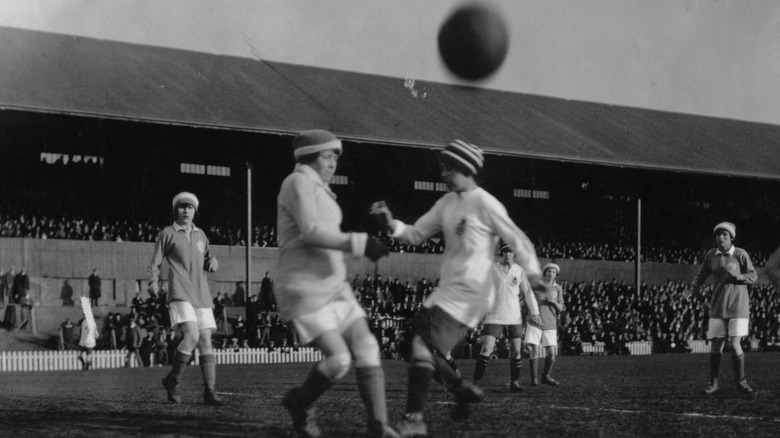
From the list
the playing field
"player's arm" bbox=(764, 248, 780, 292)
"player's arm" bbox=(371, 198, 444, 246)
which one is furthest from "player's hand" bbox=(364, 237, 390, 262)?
"player's arm" bbox=(764, 248, 780, 292)

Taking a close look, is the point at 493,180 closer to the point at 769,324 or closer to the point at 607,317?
the point at 607,317

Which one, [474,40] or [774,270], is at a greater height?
[474,40]

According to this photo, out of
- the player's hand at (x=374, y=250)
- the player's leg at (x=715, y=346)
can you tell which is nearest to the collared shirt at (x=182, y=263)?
the player's hand at (x=374, y=250)

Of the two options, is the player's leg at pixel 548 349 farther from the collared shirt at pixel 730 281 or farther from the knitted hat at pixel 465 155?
the knitted hat at pixel 465 155

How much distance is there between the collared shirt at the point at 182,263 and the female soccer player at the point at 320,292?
4.22 metres

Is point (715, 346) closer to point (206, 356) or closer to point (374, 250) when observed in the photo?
point (206, 356)

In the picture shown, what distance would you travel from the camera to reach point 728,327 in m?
12.0

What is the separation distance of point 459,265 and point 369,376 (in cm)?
120

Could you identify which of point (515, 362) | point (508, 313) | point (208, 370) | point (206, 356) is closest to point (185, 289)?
point (206, 356)

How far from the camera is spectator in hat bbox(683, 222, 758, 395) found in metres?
11.9

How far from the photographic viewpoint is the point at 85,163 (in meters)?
35.7

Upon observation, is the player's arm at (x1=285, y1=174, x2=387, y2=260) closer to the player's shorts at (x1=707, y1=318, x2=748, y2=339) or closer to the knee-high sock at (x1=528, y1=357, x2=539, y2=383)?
the player's shorts at (x1=707, y1=318, x2=748, y2=339)

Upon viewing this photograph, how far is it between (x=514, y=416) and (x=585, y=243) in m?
36.3

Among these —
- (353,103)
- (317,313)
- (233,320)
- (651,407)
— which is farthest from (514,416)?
(353,103)
